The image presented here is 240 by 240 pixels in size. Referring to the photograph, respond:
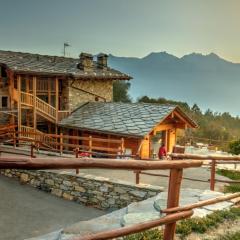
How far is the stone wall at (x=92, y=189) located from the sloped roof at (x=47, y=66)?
8.62 meters

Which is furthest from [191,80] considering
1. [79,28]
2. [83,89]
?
[83,89]

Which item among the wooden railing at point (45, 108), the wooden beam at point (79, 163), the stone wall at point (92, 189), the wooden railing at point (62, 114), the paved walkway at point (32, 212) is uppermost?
the wooden beam at point (79, 163)

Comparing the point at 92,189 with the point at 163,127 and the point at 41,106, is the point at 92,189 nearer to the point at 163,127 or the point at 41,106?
the point at 163,127

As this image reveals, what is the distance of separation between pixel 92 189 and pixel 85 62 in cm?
1450

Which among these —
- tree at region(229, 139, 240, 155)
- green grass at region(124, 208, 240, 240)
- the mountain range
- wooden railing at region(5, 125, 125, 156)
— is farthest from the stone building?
the mountain range

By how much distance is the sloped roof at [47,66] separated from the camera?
71.6 feet

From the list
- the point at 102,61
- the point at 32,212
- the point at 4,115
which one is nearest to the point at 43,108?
the point at 4,115

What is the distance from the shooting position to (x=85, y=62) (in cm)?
2572

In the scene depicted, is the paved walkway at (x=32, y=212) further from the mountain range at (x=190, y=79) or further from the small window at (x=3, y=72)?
the mountain range at (x=190, y=79)

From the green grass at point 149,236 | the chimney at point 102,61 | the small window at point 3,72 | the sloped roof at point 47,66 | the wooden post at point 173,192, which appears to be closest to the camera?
the wooden post at point 173,192

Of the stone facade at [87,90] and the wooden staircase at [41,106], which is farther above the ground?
the stone facade at [87,90]

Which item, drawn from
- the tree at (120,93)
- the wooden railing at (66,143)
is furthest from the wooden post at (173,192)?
the tree at (120,93)

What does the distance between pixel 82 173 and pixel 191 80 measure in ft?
545

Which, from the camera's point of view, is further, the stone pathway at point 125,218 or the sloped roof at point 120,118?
the sloped roof at point 120,118
